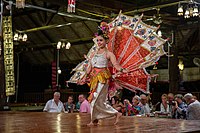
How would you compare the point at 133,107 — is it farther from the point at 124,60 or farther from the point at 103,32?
the point at 103,32

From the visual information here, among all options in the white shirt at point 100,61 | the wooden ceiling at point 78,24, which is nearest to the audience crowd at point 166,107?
the white shirt at point 100,61

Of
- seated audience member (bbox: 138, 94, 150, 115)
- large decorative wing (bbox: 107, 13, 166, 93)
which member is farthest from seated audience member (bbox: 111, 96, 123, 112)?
large decorative wing (bbox: 107, 13, 166, 93)

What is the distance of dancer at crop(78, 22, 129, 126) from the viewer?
15.1ft

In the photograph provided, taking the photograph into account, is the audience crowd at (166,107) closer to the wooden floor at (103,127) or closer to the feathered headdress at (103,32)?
the wooden floor at (103,127)

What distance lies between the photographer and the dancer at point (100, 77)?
4600 mm

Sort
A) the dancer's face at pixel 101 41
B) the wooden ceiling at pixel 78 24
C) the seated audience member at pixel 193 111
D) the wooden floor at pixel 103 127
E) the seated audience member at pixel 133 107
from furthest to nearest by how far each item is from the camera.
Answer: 1. the wooden ceiling at pixel 78 24
2. the seated audience member at pixel 133 107
3. the seated audience member at pixel 193 111
4. the dancer's face at pixel 101 41
5. the wooden floor at pixel 103 127

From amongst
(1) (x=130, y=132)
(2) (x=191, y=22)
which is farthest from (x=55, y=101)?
(2) (x=191, y=22)

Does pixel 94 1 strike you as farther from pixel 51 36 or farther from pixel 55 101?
pixel 51 36

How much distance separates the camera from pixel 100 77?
15.0 feet

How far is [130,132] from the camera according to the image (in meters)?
4.12

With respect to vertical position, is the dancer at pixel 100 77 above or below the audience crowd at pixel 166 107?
above

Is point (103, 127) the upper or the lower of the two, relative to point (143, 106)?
lower

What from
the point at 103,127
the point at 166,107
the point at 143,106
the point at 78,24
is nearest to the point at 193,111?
the point at 166,107

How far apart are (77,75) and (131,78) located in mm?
838
